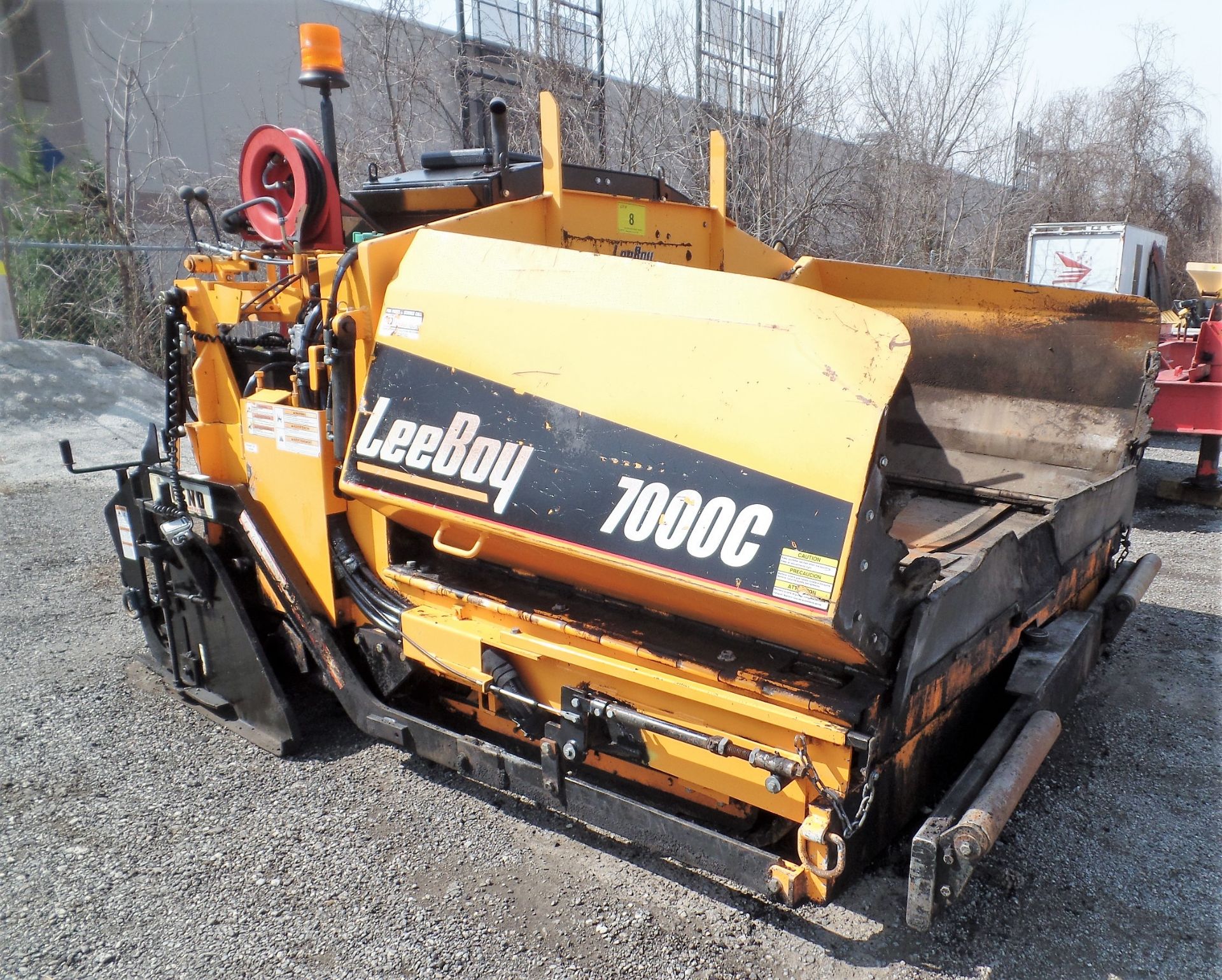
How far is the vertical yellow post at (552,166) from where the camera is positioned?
305 cm

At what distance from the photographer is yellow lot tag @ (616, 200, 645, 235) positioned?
3453mm

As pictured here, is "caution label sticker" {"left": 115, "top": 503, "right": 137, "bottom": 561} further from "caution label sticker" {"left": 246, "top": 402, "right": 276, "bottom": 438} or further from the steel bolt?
the steel bolt

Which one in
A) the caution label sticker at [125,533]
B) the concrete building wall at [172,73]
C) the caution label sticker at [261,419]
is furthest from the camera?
the concrete building wall at [172,73]

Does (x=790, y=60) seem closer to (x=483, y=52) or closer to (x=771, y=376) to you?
(x=483, y=52)

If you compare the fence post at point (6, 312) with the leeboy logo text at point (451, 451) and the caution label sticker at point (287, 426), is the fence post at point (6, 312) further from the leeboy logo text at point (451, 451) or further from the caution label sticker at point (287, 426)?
the leeboy logo text at point (451, 451)

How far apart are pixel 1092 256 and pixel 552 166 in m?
13.6

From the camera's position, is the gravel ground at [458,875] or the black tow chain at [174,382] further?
the black tow chain at [174,382]

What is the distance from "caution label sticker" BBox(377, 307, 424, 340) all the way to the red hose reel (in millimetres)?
770

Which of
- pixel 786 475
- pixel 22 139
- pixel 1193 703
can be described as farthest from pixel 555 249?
pixel 22 139

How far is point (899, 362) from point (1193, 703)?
2.71 m

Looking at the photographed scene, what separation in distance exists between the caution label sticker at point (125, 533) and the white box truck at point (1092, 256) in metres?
13.4

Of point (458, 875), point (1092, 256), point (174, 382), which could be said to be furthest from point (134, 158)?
point (1092, 256)

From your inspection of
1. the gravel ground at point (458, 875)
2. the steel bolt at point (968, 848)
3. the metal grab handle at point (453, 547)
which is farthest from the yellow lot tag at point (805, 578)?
the gravel ground at point (458, 875)

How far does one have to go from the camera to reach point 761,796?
224 centimetres
